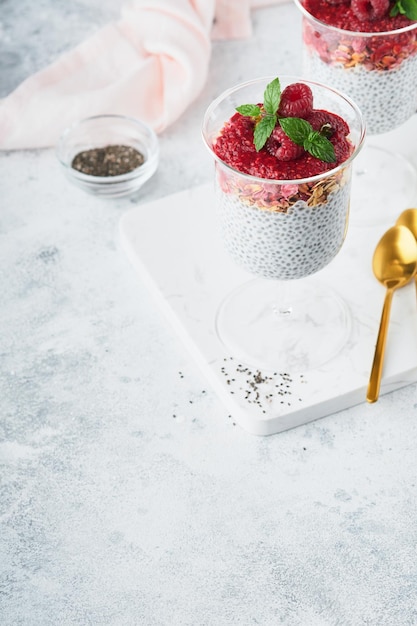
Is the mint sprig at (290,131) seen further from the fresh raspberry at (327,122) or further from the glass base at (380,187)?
the glass base at (380,187)

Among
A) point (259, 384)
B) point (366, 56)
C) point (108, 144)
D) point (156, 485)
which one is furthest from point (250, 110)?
point (108, 144)

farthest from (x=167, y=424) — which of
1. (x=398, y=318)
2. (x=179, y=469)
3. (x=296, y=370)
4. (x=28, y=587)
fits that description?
(x=398, y=318)

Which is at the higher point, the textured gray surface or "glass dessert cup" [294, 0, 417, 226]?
"glass dessert cup" [294, 0, 417, 226]

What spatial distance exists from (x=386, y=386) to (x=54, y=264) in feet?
2.65

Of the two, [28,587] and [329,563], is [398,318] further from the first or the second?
[28,587]

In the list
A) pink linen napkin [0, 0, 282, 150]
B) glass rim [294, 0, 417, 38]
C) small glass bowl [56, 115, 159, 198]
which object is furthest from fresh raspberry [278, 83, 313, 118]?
pink linen napkin [0, 0, 282, 150]

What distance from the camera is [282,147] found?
154cm

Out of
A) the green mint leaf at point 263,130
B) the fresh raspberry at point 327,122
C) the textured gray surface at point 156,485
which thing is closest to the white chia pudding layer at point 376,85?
the fresh raspberry at point 327,122

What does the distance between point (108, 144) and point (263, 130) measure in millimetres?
881

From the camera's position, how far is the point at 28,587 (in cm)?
151

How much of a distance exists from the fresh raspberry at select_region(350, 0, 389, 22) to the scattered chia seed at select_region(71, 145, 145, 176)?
664 millimetres

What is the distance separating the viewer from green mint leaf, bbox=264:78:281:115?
156cm

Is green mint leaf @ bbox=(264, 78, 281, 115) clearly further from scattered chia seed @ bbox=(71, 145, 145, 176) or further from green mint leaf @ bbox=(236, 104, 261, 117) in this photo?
scattered chia seed @ bbox=(71, 145, 145, 176)

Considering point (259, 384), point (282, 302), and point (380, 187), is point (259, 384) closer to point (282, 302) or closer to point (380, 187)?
point (282, 302)
